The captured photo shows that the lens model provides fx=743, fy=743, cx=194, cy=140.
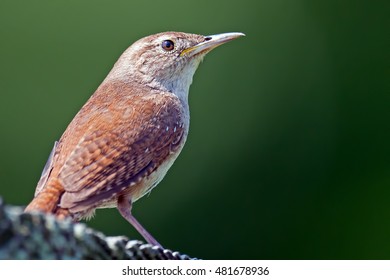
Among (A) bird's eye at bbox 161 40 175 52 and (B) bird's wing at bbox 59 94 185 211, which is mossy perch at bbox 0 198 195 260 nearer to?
(B) bird's wing at bbox 59 94 185 211

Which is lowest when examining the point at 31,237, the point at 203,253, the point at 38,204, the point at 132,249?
the point at 203,253

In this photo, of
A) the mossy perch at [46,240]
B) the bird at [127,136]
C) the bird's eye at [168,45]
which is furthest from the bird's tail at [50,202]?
the bird's eye at [168,45]

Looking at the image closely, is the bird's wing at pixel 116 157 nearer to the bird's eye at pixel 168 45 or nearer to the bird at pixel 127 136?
the bird at pixel 127 136

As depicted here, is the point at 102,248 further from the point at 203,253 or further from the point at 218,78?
the point at 218,78

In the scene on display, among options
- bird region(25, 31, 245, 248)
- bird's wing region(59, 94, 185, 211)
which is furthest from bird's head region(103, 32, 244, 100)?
bird's wing region(59, 94, 185, 211)

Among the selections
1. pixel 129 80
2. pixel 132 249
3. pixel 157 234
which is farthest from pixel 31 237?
pixel 157 234

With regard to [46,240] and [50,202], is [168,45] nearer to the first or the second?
[50,202]

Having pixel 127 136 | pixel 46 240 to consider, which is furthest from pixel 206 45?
pixel 46 240
